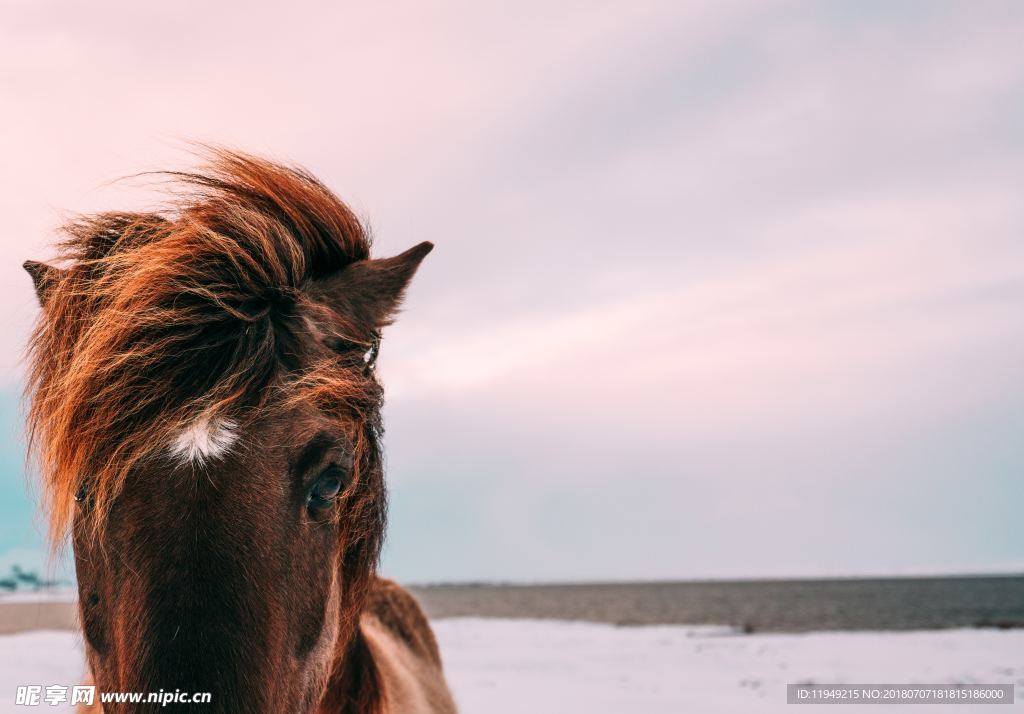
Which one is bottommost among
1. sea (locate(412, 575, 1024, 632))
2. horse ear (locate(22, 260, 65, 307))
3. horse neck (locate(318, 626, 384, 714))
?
sea (locate(412, 575, 1024, 632))

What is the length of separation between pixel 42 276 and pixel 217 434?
3.65 feet

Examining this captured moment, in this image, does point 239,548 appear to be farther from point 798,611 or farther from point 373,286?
point 798,611

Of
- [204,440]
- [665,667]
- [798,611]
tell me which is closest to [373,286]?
[204,440]

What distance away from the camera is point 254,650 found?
5.53ft

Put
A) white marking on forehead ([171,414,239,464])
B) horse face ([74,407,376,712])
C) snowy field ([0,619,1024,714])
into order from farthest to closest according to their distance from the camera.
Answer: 1. snowy field ([0,619,1024,714])
2. white marking on forehead ([171,414,239,464])
3. horse face ([74,407,376,712])

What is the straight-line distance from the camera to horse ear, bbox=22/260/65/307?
7.68 ft

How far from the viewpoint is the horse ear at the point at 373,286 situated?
2312 millimetres

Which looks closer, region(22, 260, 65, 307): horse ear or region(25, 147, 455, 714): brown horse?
region(25, 147, 455, 714): brown horse

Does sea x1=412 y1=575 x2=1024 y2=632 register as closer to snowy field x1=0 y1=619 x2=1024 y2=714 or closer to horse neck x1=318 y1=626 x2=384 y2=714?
snowy field x1=0 y1=619 x2=1024 y2=714

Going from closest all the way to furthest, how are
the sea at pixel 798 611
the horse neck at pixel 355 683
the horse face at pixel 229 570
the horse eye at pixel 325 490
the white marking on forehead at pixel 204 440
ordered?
the horse face at pixel 229 570 → the white marking on forehead at pixel 204 440 → the horse eye at pixel 325 490 → the horse neck at pixel 355 683 → the sea at pixel 798 611

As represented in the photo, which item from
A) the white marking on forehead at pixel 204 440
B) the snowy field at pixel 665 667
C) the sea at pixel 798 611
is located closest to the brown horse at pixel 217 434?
the white marking on forehead at pixel 204 440

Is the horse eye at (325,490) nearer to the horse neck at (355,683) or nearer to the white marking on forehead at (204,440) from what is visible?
the white marking on forehead at (204,440)

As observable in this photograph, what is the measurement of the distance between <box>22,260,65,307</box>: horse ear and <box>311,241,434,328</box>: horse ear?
2.82ft

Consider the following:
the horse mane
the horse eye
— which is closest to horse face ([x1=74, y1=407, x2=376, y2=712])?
the horse eye
